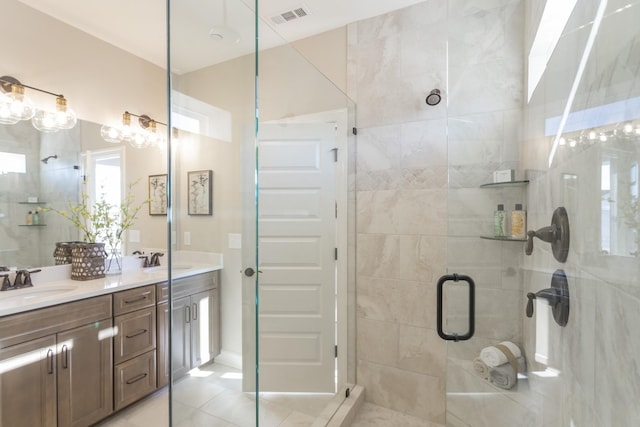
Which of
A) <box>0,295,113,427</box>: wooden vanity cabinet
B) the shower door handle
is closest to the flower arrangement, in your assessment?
<box>0,295,113,427</box>: wooden vanity cabinet

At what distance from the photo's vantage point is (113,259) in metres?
2.44

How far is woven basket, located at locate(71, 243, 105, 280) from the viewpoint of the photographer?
215cm

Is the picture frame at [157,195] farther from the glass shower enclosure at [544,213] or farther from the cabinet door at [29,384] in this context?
the glass shower enclosure at [544,213]

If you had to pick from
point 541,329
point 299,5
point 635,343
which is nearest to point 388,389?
point 541,329

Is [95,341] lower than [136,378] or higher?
higher

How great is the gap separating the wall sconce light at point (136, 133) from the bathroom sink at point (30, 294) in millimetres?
1252

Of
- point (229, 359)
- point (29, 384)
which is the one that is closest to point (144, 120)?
point (29, 384)

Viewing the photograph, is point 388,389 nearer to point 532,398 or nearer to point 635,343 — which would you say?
point 532,398

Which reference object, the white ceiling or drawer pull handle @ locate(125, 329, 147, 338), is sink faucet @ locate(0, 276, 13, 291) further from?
the white ceiling

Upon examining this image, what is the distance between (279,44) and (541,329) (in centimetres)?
188

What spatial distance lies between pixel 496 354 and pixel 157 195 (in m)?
2.80

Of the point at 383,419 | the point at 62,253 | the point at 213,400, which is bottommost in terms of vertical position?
the point at 383,419

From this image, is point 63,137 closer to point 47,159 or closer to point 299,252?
point 47,159

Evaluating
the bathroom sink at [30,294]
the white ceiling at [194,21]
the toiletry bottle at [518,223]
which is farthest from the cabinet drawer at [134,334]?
the toiletry bottle at [518,223]
